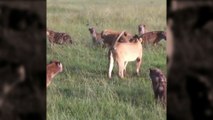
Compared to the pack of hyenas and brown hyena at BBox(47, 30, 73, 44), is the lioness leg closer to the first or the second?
the pack of hyenas

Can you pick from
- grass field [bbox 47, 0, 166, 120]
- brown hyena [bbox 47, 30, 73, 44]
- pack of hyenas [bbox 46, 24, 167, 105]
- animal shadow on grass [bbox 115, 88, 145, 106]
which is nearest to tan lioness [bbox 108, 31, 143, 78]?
pack of hyenas [bbox 46, 24, 167, 105]

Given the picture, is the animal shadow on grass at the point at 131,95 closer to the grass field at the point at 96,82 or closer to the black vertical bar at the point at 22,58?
the grass field at the point at 96,82

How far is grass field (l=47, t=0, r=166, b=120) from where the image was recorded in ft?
13.2

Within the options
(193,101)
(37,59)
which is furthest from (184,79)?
(37,59)

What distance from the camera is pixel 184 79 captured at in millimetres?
836

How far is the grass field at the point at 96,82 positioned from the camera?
4020 mm

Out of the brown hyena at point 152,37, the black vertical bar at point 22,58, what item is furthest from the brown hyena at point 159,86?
A: the black vertical bar at point 22,58

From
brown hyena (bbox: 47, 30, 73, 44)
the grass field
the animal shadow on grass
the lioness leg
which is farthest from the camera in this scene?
brown hyena (bbox: 47, 30, 73, 44)

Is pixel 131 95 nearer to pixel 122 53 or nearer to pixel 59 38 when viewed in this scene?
pixel 122 53

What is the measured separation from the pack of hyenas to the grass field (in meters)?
0.10

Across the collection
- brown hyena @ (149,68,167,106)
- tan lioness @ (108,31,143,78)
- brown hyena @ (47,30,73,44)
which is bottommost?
brown hyena @ (149,68,167,106)

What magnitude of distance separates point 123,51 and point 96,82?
496 mm

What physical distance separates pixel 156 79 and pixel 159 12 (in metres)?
4.64

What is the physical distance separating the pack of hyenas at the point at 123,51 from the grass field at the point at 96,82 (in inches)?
4.0
